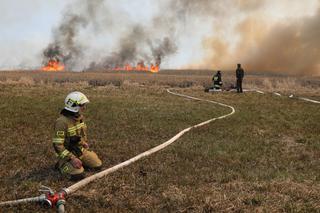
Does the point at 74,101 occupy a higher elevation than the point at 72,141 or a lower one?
higher

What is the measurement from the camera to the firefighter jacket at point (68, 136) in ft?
23.3

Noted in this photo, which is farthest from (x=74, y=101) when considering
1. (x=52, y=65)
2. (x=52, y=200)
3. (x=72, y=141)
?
(x=52, y=65)

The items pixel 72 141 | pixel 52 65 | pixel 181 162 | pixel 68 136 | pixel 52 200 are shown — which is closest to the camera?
pixel 52 200

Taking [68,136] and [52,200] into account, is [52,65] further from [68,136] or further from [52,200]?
[52,200]

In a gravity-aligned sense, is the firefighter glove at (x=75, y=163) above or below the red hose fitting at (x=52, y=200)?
above

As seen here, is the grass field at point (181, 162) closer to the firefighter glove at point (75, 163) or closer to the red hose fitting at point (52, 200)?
the red hose fitting at point (52, 200)

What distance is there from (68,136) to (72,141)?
0.54 feet

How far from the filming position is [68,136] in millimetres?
7492

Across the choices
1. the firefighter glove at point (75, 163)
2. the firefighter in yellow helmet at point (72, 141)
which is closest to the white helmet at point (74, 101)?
the firefighter in yellow helmet at point (72, 141)

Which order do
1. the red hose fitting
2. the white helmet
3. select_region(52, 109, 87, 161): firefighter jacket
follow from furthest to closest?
the white helmet
select_region(52, 109, 87, 161): firefighter jacket
the red hose fitting

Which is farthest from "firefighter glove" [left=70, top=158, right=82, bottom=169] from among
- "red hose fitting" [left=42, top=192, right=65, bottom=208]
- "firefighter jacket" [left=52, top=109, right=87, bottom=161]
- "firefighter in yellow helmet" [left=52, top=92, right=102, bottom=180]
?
"red hose fitting" [left=42, top=192, right=65, bottom=208]

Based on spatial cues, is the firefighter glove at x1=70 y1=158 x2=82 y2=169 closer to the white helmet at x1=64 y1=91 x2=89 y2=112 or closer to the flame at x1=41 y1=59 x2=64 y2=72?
the white helmet at x1=64 y1=91 x2=89 y2=112

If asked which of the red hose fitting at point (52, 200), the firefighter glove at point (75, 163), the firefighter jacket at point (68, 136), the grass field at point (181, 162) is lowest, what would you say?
the grass field at point (181, 162)

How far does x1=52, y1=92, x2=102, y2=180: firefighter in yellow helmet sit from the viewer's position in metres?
7.02
